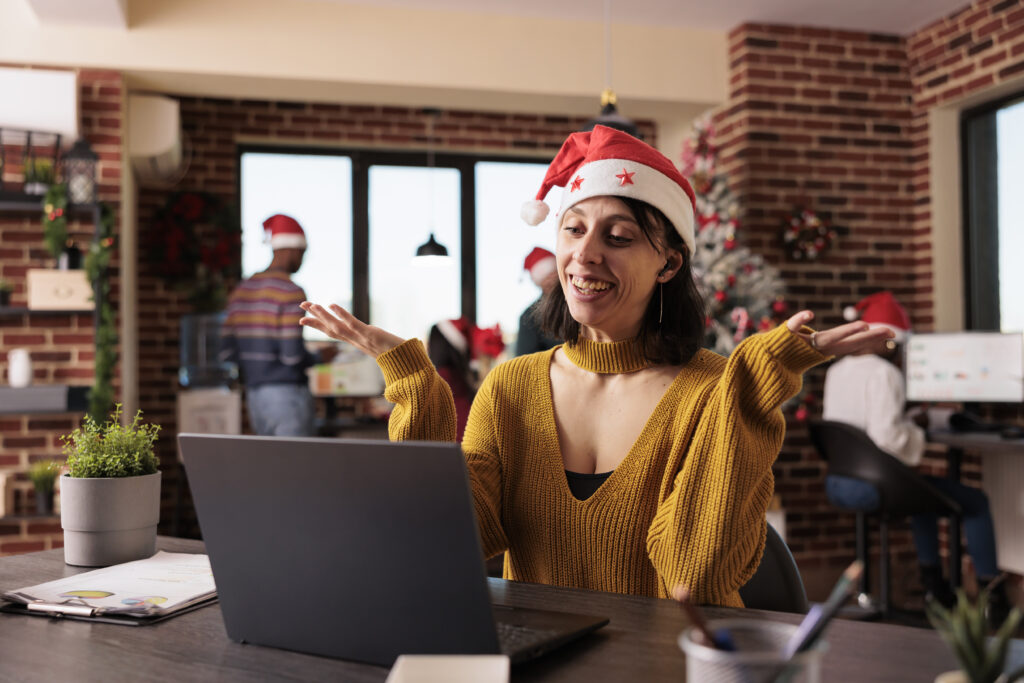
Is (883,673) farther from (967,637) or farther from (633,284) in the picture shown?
(633,284)

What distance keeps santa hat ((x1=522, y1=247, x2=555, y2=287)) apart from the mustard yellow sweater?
247 centimetres

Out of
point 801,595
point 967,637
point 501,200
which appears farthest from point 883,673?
point 501,200

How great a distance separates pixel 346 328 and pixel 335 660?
0.53 meters

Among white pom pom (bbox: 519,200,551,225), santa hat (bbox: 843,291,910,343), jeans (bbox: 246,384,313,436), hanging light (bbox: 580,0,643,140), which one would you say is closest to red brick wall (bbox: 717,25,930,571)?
A: santa hat (bbox: 843,291,910,343)

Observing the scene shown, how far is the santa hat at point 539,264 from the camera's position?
13.5 ft

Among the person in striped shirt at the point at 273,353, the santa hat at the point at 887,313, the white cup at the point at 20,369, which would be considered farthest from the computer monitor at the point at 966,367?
the white cup at the point at 20,369

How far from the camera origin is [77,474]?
129 cm

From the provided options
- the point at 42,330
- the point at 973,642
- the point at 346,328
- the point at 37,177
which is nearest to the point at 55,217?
the point at 37,177

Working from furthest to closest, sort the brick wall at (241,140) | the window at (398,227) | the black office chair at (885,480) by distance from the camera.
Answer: the window at (398,227) < the brick wall at (241,140) < the black office chair at (885,480)

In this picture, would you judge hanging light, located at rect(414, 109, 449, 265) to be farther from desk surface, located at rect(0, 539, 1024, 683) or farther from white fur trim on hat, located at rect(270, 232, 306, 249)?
desk surface, located at rect(0, 539, 1024, 683)

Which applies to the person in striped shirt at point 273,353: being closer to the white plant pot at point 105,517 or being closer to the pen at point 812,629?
the white plant pot at point 105,517

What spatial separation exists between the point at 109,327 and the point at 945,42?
4.44m

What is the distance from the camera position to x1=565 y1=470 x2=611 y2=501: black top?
146 centimetres

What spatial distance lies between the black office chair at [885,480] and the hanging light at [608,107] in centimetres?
155
